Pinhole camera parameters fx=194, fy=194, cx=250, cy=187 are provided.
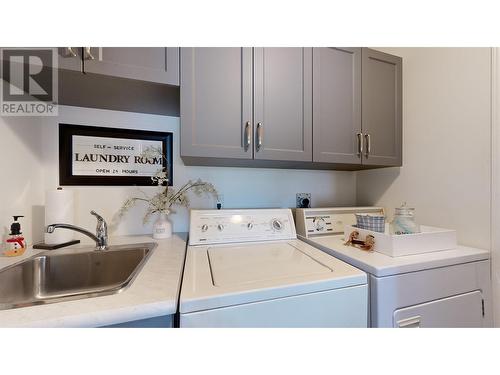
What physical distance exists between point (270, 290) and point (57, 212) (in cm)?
122

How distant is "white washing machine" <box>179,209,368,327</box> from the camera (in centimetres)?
59

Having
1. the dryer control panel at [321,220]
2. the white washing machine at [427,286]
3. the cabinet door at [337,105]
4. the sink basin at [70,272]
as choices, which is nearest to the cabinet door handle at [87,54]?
the sink basin at [70,272]

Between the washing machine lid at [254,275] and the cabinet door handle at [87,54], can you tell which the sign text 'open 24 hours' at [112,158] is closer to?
the cabinet door handle at [87,54]

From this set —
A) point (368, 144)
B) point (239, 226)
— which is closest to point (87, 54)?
point (239, 226)

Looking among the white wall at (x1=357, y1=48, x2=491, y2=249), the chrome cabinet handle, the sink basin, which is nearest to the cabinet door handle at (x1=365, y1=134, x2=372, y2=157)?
the white wall at (x1=357, y1=48, x2=491, y2=249)

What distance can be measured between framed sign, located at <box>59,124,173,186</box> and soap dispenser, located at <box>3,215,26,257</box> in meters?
0.37

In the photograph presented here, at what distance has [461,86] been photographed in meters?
1.13

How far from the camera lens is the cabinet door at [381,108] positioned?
4.35ft

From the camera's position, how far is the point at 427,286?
86cm

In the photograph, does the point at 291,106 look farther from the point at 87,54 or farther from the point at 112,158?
the point at 112,158

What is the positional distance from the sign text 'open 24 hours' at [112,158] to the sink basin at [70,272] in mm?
512

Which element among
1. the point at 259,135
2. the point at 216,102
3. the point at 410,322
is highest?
the point at 216,102
